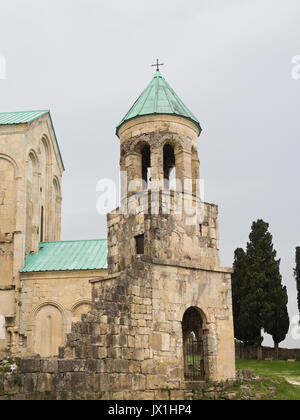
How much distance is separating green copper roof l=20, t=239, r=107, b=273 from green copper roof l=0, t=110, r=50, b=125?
231 inches

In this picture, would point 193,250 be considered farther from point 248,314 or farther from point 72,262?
point 248,314

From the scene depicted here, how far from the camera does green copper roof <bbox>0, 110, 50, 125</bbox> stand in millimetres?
24438

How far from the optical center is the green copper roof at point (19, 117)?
2444cm

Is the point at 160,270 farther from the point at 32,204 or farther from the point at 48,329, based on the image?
the point at 32,204

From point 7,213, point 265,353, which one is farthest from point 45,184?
point 265,353

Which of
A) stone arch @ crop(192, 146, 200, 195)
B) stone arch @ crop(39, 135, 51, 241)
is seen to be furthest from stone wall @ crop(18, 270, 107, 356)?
stone arch @ crop(192, 146, 200, 195)

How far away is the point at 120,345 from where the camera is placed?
1192 cm

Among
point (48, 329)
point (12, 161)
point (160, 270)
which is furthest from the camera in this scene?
point (12, 161)

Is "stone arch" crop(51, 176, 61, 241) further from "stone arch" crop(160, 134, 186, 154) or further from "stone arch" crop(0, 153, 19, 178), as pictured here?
"stone arch" crop(160, 134, 186, 154)

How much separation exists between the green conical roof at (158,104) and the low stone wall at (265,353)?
74.3 ft

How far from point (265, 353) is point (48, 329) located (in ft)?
60.5

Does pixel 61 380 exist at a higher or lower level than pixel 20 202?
lower

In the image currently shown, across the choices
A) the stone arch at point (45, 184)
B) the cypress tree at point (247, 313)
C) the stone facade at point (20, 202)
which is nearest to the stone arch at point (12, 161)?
the stone facade at point (20, 202)

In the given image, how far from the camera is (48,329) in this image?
21.9m
